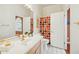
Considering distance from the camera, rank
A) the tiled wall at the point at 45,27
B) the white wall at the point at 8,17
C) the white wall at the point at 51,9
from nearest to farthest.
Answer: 1. the white wall at the point at 8,17
2. the white wall at the point at 51,9
3. the tiled wall at the point at 45,27

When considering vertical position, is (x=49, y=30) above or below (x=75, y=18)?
below

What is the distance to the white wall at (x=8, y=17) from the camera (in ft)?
6.46

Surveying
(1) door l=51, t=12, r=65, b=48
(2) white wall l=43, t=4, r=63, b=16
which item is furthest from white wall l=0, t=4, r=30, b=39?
(1) door l=51, t=12, r=65, b=48

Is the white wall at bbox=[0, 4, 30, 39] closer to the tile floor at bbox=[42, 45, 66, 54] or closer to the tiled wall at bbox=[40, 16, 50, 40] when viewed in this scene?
the tiled wall at bbox=[40, 16, 50, 40]

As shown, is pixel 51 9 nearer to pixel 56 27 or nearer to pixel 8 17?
pixel 56 27

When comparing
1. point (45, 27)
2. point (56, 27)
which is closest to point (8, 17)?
point (45, 27)

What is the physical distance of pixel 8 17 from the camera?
2062mm

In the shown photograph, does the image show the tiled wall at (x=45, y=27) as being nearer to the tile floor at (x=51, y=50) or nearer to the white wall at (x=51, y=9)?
the white wall at (x=51, y=9)

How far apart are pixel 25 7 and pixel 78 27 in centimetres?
100

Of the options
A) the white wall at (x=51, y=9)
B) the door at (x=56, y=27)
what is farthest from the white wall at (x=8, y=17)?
the door at (x=56, y=27)
